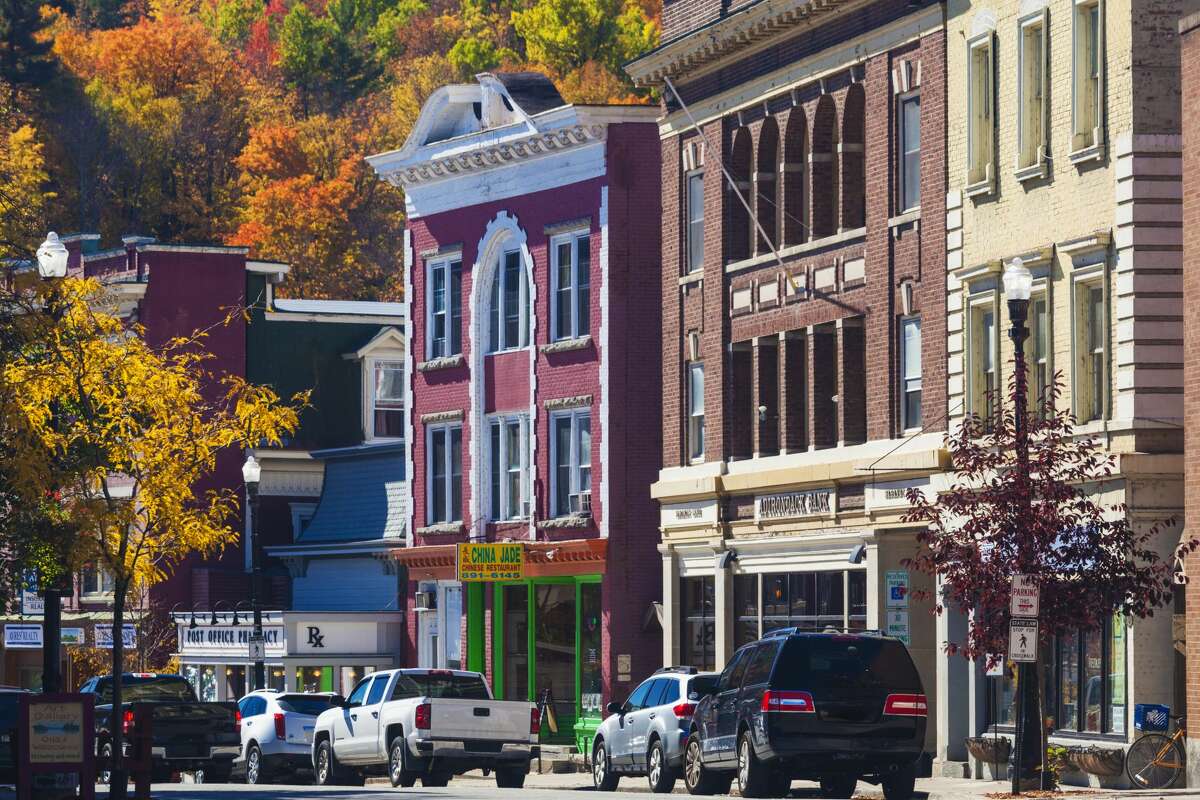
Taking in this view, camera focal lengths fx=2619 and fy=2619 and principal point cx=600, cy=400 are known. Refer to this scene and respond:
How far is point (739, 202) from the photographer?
45.6 m

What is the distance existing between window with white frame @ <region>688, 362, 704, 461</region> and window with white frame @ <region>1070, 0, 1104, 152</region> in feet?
43.8

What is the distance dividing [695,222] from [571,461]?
21.3 feet

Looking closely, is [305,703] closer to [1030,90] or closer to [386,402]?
[1030,90]

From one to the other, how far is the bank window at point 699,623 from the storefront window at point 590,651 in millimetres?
2918

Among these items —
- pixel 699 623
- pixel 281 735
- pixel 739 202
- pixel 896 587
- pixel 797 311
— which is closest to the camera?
pixel 896 587

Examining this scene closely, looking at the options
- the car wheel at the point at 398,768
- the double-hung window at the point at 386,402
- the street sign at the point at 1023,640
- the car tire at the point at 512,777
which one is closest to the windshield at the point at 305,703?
the car tire at the point at 512,777

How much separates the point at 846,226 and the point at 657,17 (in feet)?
219

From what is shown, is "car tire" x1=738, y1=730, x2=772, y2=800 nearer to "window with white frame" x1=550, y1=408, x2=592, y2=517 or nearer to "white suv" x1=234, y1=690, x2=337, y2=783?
"white suv" x1=234, y1=690, x2=337, y2=783

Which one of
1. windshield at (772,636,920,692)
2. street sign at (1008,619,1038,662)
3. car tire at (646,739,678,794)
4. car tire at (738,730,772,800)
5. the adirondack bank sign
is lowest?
car tire at (646,739,678,794)

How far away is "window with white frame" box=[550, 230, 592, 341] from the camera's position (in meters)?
50.8

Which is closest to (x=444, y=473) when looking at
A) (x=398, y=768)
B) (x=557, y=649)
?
(x=557, y=649)

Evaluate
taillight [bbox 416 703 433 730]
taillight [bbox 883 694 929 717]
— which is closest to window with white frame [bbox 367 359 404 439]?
taillight [bbox 416 703 433 730]

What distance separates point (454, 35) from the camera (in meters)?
117

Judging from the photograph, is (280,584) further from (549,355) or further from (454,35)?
(454,35)
